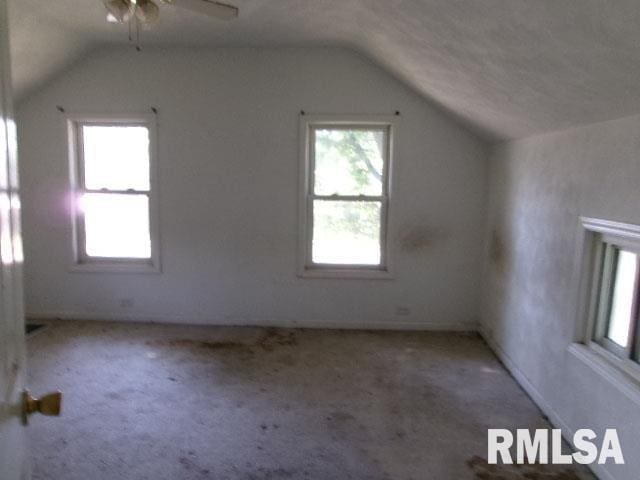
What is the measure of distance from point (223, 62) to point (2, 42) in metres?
3.27

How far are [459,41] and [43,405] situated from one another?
7.73ft

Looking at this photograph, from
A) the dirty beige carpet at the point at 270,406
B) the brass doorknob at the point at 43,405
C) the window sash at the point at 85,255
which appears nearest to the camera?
the brass doorknob at the point at 43,405

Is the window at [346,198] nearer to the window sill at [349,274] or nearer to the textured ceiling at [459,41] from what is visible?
the window sill at [349,274]

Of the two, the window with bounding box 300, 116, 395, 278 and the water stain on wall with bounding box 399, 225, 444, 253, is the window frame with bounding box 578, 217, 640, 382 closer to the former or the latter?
the water stain on wall with bounding box 399, 225, 444, 253

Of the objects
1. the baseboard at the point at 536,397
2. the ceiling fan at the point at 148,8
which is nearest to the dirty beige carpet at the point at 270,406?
the baseboard at the point at 536,397

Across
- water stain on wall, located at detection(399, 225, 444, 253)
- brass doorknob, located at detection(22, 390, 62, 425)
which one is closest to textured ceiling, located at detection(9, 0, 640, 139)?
water stain on wall, located at detection(399, 225, 444, 253)

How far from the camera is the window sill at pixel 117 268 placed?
13.6 ft

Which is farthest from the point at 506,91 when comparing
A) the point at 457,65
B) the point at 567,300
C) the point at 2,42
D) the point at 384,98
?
the point at 2,42

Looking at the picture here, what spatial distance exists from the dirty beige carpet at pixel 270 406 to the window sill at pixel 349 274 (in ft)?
1.81

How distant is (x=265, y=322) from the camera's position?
163 inches

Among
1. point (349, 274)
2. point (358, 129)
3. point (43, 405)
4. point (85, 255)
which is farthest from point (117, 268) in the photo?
point (43, 405)

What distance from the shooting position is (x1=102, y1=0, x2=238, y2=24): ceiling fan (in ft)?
6.21

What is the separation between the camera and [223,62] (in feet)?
12.6
